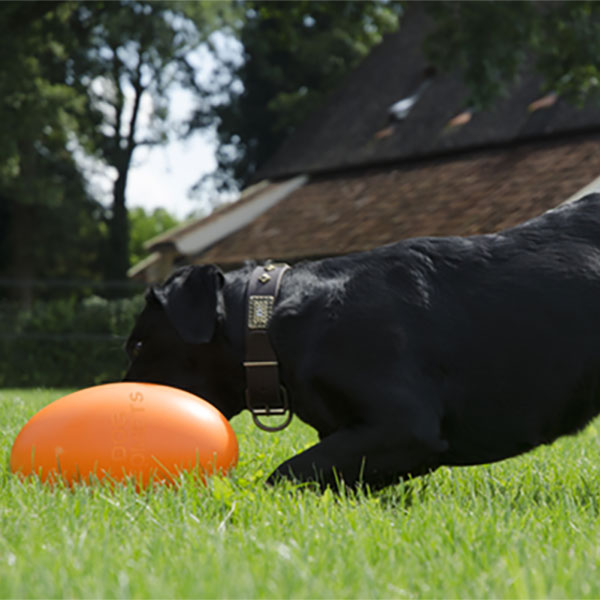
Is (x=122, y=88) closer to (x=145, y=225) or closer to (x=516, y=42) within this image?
(x=516, y=42)

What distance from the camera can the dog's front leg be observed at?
3256 mm

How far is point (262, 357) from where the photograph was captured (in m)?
3.57

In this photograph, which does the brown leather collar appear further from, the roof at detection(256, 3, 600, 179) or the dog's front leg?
the roof at detection(256, 3, 600, 179)

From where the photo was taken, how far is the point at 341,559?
236 centimetres

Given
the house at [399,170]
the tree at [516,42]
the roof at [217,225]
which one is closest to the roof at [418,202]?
the house at [399,170]

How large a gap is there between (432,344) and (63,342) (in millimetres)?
15513

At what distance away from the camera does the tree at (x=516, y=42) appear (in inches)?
530

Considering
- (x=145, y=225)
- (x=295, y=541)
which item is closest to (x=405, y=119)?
(x=295, y=541)

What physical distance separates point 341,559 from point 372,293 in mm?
1373

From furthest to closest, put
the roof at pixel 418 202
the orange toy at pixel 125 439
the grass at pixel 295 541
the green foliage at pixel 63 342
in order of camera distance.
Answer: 1. the green foliage at pixel 63 342
2. the roof at pixel 418 202
3. the orange toy at pixel 125 439
4. the grass at pixel 295 541

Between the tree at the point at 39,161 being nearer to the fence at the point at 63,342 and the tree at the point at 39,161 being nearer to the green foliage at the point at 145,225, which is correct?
the fence at the point at 63,342

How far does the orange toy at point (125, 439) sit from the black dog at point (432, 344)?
304 millimetres

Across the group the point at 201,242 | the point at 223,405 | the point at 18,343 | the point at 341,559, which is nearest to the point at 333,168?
the point at 201,242

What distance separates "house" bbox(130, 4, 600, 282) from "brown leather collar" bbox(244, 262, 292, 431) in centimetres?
1272
